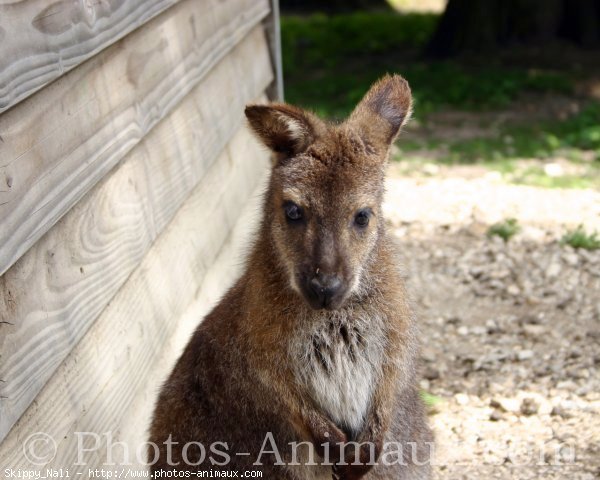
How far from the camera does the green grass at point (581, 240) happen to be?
5.83m

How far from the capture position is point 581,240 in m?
5.84

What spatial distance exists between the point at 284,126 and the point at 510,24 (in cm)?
994

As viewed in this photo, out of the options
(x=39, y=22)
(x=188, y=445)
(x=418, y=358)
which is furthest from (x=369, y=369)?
(x=39, y=22)

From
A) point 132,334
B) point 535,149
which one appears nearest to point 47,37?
point 132,334

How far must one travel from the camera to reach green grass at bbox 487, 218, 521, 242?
→ 607 cm

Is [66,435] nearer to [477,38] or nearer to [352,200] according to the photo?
[352,200]

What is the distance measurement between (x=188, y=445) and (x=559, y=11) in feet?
34.6

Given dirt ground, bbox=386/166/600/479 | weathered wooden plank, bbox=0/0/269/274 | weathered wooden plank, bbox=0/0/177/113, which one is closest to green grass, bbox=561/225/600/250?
dirt ground, bbox=386/166/600/479

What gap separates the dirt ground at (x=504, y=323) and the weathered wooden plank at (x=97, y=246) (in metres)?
1.40

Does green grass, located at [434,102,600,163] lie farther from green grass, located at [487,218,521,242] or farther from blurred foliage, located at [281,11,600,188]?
green grass, located at [487,218,521,242]

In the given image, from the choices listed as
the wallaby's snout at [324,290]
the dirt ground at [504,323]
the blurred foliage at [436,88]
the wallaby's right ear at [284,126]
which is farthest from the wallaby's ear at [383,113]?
the blurred foliage at [436,88]

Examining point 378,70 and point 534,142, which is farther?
point 378,70

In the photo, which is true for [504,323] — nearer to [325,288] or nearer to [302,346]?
[302,346]

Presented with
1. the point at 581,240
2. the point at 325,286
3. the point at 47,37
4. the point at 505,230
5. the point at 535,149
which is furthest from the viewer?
the point at 535,149
